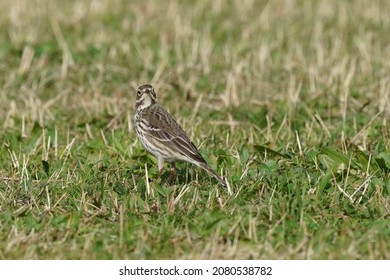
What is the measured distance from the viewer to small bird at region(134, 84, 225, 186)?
9.62m

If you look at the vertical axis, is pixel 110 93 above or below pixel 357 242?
below

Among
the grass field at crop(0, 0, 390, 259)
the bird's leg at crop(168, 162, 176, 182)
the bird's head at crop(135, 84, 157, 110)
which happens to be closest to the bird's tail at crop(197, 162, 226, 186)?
the grass field at crop(0, 0, 390, 259)

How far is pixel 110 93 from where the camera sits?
14.1m

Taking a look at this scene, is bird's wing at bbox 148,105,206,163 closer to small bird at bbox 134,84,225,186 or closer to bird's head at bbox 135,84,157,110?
small bird at bbox 134,84,225,186

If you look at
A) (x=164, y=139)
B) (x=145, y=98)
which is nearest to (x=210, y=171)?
(x=164, y=139)

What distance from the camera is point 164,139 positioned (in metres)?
9.91

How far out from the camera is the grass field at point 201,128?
827 centimetres

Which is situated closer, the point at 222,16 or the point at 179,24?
the point at 179,24

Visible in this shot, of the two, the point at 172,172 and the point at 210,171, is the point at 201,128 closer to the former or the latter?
the point at 172,172

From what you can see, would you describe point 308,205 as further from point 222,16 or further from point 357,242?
point 222,16

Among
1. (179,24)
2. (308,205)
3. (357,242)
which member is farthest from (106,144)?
(179,24)

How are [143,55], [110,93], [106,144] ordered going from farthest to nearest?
[143,55]
[110,93]
[106,144]
